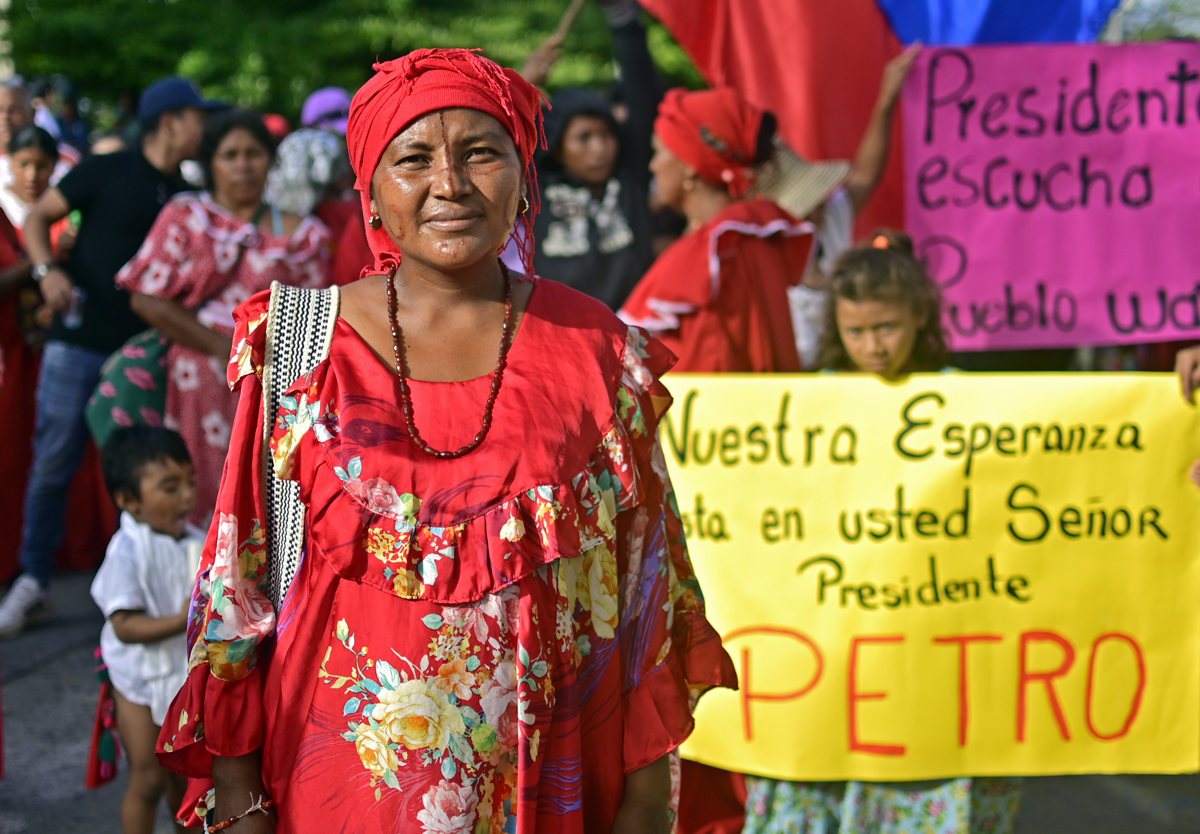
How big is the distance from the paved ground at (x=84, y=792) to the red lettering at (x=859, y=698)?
0.86 metres

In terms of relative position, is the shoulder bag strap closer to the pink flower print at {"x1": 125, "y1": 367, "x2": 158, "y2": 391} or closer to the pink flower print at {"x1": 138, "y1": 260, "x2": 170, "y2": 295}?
the pink flower print at {"x1": 138, "y1": 260, "x2": 170, "y2": 295}

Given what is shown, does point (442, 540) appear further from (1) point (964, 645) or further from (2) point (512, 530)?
(1) point (964, 645)

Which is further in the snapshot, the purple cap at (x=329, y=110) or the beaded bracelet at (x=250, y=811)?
the purple cap at (x=329, y=110)

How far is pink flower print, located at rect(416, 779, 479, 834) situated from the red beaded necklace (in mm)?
459

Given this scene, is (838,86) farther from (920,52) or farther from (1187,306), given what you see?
A: (1187,306)

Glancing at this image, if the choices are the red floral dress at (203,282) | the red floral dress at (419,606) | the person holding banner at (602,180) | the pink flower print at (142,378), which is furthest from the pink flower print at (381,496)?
the person holding banner at (602,180)

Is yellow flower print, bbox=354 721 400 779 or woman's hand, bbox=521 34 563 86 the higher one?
woman's hand, bbox=521 34 563 86

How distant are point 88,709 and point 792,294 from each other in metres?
3.19

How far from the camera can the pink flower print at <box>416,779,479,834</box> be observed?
1.68m

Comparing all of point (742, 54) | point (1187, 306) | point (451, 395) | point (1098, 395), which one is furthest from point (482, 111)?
point (1187, 306)

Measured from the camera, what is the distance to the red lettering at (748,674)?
328cm

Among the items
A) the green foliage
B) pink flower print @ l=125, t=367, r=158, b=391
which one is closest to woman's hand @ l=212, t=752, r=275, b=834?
pink flower print @ l=125, t=367, r=158, b=391

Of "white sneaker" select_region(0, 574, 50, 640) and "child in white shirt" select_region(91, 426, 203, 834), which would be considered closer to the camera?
"child in white shirt" select_region(91, 426, 203, 834)

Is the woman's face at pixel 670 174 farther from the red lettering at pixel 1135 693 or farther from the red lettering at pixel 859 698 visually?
the red lettering at pixel 1135 693
